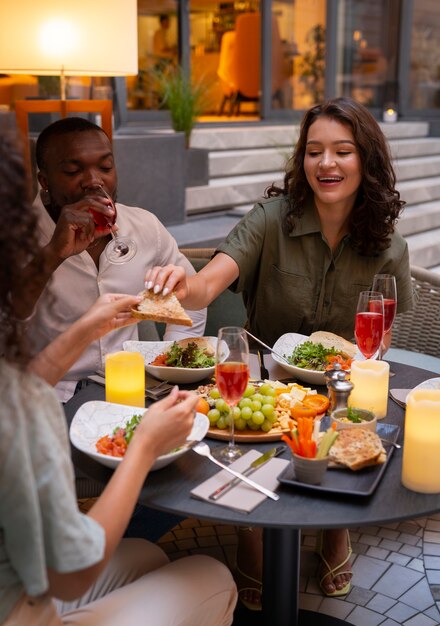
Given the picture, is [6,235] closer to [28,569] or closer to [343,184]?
[28,569]

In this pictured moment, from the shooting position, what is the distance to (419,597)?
251 cm

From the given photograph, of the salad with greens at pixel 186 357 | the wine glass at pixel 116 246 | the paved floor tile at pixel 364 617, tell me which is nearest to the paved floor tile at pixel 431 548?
the paved floor tile at pixel 364 617

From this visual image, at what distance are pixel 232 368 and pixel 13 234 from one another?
65 cm

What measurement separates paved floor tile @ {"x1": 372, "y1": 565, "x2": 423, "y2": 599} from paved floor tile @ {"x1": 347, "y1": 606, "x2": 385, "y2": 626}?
127 millimetres

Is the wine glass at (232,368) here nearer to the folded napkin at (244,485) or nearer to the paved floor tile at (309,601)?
the folded napkin at (244,485)

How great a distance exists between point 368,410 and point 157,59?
19.9ft

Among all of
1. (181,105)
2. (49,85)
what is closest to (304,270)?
(49,85)

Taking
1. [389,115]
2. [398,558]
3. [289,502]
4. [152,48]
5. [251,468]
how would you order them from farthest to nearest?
[389,115]
[152,48]
[398,558]
[251,468]
[289,502]

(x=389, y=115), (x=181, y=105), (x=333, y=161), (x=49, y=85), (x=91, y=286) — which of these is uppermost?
(x=49, y=85)

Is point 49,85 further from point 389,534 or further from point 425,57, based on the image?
point 425,57

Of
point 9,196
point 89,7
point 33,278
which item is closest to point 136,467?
point 33,278

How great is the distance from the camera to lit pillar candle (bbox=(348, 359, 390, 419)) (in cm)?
184

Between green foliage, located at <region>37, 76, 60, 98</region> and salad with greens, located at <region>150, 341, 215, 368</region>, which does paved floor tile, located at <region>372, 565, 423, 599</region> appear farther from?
green foliage, located at <region>37, 76, 60, 98</region>

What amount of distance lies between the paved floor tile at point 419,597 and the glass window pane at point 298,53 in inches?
256
